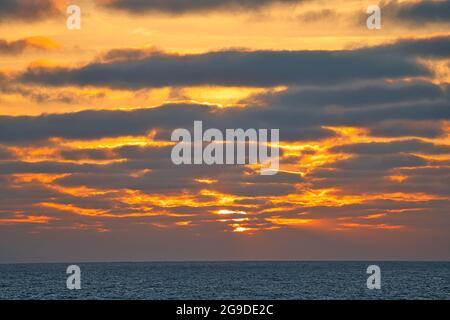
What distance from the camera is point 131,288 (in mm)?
157625

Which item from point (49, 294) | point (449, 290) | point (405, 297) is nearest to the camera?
point (405, 297)
